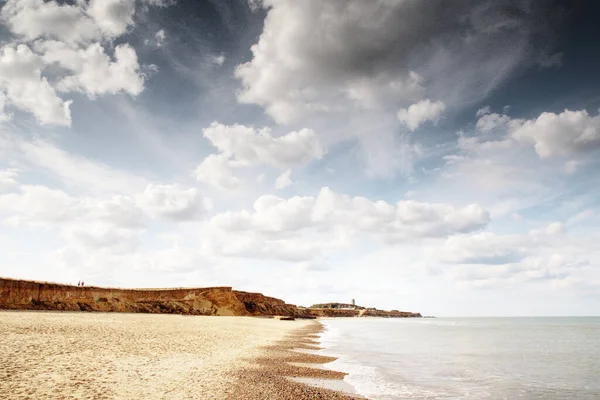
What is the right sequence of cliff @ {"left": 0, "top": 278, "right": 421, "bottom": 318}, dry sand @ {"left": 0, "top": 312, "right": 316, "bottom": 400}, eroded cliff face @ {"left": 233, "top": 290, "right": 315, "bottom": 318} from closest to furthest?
dry sand @ {"left": 0, "top": 312, "right": 316, "bottom": 400} < cliff @ {"left": 0, "top": 278, "right": 421, "bottom": 318} < eroded cliff face @ {"left": 233, "top": 290, "right": 315, "bottom": 318}

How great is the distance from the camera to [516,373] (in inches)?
731

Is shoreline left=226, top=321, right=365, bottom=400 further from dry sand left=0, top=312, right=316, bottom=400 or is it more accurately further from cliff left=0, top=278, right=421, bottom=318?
cliff left=0, top=278, right=421, bottom=318

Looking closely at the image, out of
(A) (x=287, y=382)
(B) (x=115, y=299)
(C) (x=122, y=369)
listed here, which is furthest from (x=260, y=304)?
(C) (x=122, y=369)

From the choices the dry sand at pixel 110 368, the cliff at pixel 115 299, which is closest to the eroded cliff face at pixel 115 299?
the cliff at pixel 115 299

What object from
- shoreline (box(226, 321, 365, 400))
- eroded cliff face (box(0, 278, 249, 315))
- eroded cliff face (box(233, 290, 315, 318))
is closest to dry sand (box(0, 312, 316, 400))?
shoreline (box(226, 321, 365, 400))

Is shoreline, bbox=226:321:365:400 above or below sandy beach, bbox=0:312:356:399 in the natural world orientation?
below

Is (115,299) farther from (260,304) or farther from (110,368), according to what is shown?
(110,368)

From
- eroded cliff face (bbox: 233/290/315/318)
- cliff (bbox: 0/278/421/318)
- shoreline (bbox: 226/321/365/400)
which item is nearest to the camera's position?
shoreline (bbox: 226/321/365/400)

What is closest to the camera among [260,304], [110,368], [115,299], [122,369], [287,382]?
[110,368]

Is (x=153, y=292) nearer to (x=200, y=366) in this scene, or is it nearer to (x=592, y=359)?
(x=200, y=366)

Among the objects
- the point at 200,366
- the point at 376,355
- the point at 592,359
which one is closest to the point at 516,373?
the point at 376,355

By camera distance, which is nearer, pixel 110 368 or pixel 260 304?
pixel 110 368

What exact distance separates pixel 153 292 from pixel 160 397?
59.9 meters

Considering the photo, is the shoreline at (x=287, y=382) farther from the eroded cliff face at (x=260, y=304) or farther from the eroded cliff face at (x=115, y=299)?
the eroded cliff face at (x=260, y=304)
